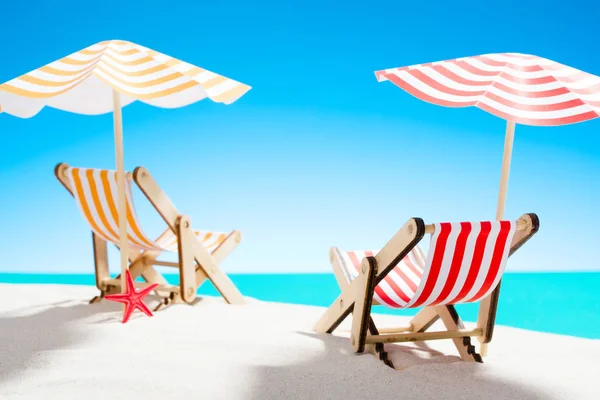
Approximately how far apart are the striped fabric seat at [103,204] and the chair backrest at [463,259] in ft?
7.11

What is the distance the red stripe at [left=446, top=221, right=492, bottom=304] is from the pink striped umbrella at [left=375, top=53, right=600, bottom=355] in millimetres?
409

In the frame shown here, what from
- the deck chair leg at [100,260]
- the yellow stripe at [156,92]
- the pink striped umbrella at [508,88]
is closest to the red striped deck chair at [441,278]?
the pink striped umbrella at [508,88]

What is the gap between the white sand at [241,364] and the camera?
8.19 ft

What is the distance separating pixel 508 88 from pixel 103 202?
2865 millimetres

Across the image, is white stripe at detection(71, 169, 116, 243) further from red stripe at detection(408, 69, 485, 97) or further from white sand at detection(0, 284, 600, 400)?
red stripe at detection(408, 69, 485, 97)

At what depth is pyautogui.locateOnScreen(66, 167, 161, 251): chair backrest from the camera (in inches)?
161

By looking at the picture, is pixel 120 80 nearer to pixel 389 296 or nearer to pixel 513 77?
pixel 389 296

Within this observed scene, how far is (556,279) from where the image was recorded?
13805mm

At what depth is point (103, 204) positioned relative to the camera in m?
4.16

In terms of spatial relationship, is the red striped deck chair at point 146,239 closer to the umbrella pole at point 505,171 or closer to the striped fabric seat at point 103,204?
the striped fabric seat at point 103,204

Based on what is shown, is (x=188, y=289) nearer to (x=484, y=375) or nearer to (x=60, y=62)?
(x=60, y=62)

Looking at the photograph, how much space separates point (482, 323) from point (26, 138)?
7.64m

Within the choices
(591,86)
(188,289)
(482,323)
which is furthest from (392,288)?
(188,289)

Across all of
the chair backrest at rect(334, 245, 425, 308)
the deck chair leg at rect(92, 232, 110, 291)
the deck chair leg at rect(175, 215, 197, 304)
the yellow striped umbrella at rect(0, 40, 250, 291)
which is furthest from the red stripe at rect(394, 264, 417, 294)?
the deck chair leg at rect(92, 232, 110, 291)
